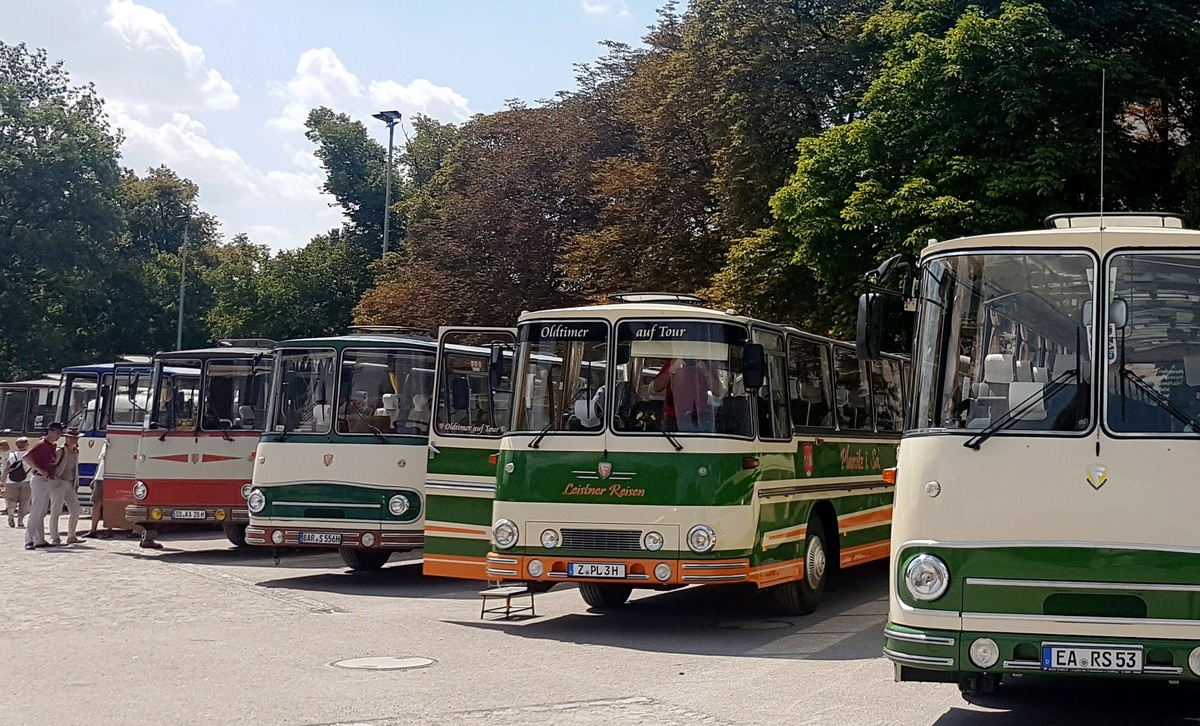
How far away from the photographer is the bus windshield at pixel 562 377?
13.5 meters

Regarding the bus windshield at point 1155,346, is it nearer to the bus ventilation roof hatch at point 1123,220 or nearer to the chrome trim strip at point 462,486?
the bus ventilation roof hatch at point 1123,220

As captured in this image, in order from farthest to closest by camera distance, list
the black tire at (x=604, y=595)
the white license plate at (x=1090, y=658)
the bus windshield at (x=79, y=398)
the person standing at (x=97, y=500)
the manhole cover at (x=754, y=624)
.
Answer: the bus windshield at (x=79, y=398), the person standing at (x=97, y=500), the black tire at (x=604, y=595), the manhole cover at (x=754, y=624), the white license plate at (x=1090, y=658)

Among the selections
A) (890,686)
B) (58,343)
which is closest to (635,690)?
(890,686)

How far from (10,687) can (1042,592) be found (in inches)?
289

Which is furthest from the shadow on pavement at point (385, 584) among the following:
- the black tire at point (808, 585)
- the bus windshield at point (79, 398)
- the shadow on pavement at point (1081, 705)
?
the bus windshield at point (79, 398)

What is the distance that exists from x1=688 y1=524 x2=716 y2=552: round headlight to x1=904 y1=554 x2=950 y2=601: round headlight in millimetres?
4786

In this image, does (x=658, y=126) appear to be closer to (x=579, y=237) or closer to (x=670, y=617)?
(x=579, y=237)

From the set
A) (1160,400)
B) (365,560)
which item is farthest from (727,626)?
(365,560)

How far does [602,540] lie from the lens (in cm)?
1312

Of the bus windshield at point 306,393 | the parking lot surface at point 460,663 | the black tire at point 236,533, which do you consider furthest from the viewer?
the black tire at point 236,533

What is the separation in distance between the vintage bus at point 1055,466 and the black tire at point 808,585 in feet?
19.3

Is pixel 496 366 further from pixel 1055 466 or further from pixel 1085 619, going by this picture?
pixel 1085 619

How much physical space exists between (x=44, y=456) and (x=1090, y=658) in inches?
769

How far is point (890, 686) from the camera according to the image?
10641 millimetres
